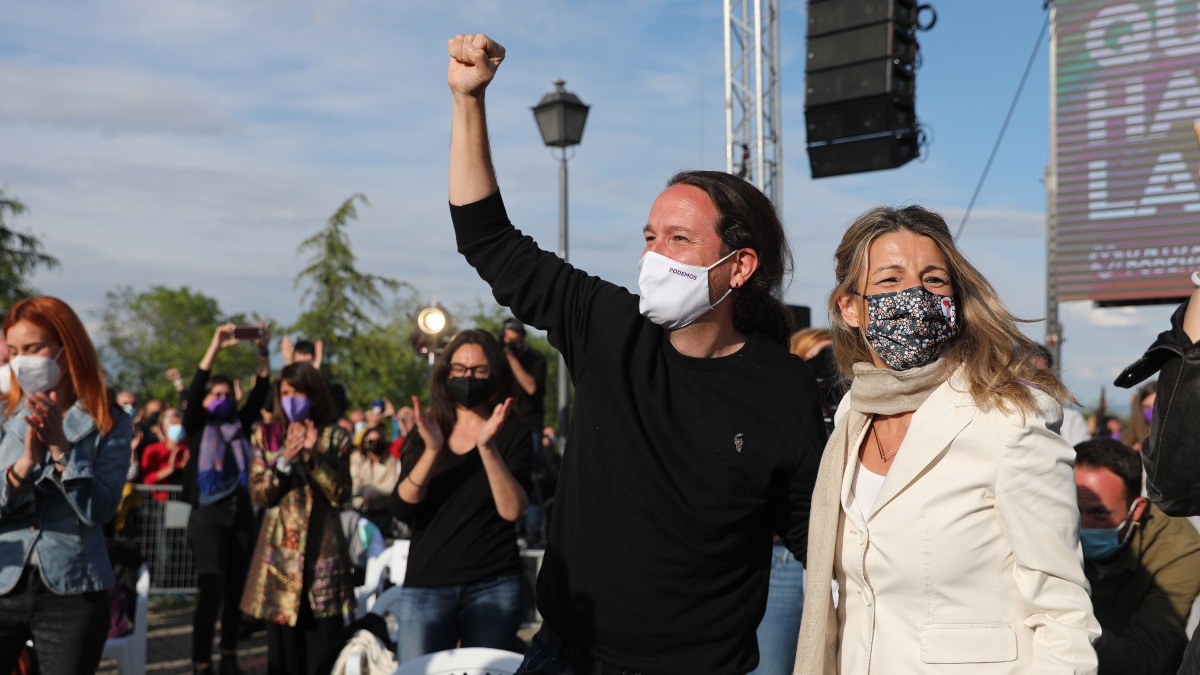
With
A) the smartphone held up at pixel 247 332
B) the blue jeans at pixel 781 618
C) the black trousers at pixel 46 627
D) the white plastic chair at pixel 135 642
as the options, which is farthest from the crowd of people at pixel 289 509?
the blue jeans at pixel 781 618

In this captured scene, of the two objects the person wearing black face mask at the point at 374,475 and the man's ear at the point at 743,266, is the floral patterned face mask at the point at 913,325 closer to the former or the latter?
the man's ear at the point at 743,266

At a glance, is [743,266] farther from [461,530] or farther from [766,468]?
[461,530]

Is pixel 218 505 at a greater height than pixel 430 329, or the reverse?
pixel 430 329

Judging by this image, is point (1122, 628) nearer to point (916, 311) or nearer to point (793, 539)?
point (793, 539)

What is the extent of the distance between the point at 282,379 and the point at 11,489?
2.43 meters

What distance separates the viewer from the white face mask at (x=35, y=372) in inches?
163

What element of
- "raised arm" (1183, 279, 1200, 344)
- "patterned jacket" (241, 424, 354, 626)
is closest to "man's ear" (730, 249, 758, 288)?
"raised arm" (1183, 279, 1200, 344)

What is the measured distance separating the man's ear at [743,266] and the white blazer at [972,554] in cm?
67

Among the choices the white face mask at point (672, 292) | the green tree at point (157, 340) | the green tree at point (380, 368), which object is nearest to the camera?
the white face mask at point (672, 292)

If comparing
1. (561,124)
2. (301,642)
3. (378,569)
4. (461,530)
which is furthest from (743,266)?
(561,124)

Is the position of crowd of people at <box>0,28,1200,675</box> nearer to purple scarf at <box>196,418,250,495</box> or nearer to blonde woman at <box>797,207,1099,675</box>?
blonde woman at <box>797,207,1099,675</box>

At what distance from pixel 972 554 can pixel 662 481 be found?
74cm

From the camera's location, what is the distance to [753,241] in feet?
9.73

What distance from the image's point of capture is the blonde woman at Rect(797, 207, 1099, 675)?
221cm
